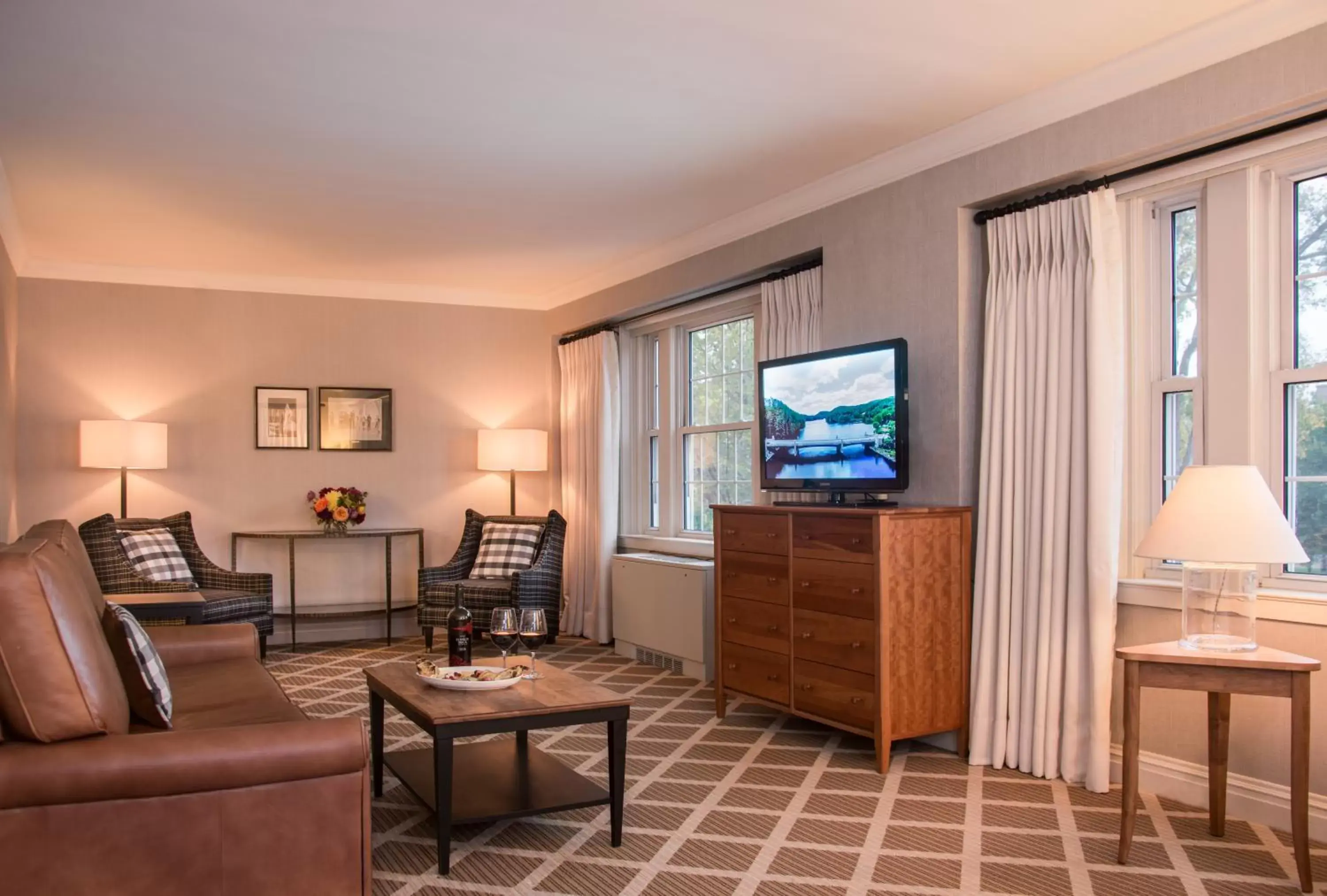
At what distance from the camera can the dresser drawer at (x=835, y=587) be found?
3.97m

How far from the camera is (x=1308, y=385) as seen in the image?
11.0ft

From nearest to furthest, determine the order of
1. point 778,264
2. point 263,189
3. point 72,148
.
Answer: point 72,148, point 263,189, point 778,264

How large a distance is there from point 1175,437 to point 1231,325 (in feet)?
1.52

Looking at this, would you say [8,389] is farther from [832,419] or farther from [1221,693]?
[1221,693]

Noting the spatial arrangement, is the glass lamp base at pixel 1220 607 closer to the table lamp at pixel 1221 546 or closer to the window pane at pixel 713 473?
the table lamp at pixel 1221 546

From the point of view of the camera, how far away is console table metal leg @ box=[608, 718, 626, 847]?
3113 millimetres

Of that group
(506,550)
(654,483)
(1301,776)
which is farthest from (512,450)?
(1301,776)

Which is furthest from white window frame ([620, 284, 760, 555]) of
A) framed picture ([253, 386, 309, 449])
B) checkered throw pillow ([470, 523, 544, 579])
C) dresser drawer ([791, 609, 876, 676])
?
framed picture ([253, 386, 309, 449])

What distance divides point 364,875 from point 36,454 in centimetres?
554

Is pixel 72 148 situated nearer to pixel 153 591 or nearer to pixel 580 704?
pixel 153 591

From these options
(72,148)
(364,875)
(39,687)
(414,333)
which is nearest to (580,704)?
(364,875)

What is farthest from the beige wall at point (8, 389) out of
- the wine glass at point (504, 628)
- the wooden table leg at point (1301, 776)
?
the wooden table leg at point (1301, 776)

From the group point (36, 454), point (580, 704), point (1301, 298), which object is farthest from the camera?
point (36, 454)

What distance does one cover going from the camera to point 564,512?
7570mm
